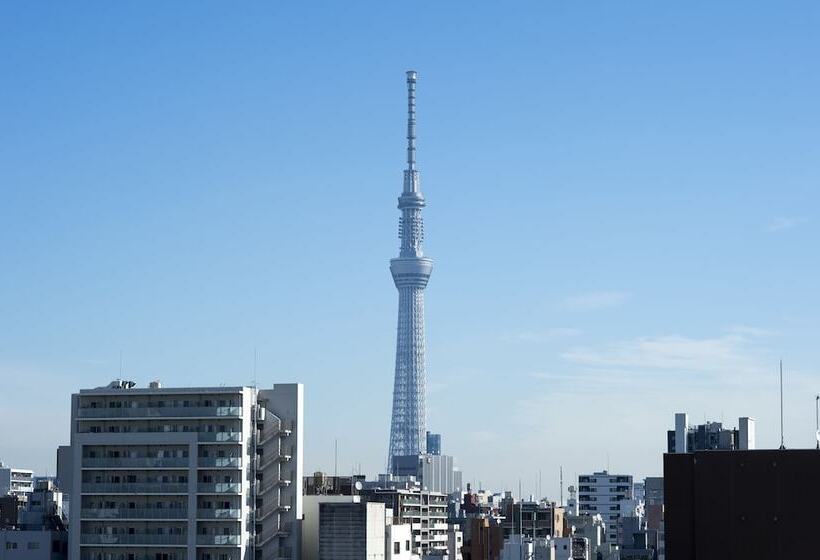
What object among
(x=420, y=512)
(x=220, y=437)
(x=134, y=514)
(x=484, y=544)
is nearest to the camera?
(x=220, y=437)

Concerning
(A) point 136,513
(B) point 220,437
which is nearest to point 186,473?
(B) point 220,437

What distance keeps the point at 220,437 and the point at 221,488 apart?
318 centimetres

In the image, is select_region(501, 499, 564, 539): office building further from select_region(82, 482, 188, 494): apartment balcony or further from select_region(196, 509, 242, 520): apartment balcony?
select_region(82, 482, 188, 494): apartment balcony

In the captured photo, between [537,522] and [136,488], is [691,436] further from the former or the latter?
[136,488]

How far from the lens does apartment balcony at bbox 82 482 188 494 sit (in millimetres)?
90062

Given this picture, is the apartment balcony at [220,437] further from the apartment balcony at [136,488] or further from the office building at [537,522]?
the office building at [537,522]

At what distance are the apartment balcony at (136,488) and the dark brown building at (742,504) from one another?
206ft

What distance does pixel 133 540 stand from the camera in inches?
3543

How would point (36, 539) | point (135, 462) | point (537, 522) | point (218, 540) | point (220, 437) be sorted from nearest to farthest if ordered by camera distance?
point (218, 540) < point (220, 437) < point (135, 462) < point (36, 539) < point (537, 522)

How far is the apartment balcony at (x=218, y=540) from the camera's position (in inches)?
3497

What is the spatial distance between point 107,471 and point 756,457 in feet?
223

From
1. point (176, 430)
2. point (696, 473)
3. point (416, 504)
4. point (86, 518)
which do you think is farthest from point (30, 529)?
point (696, 473)

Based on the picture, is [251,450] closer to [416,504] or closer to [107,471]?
[107,471]

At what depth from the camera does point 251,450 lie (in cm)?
9162
